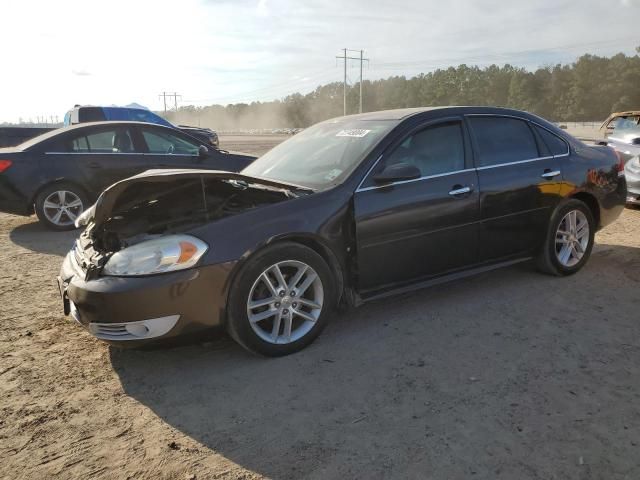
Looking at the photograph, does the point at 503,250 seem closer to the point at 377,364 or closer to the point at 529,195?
the point at 529,195

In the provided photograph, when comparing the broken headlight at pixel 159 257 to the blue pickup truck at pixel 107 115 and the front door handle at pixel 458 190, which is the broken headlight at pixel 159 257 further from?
the blue pickup truck at pixel 107 115

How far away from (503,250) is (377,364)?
1.80 metres

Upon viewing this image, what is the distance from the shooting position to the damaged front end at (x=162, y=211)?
310 centimetres

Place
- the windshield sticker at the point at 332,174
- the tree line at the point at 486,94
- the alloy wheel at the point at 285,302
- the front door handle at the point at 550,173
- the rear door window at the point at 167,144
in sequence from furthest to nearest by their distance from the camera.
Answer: the tree line at the point at 486,94 → the rear door window at the point at 167,144 → the front door handle at the point at 550,173 → the windshield sticker at the point at 332,174 → the alloy wheel at the point at 285,302

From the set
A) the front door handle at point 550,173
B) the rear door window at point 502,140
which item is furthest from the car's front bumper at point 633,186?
the rear door window at point 502,140

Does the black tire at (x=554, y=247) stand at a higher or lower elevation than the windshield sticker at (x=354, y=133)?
lower

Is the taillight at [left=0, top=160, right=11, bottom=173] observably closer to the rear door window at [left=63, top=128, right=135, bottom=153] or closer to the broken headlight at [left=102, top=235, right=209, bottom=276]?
the rear door window at [left=63, top=128, right=135, bottom=153]

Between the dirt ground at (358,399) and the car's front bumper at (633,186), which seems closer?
the dirt ground at (358,399)

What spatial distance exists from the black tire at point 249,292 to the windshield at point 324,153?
615 millimetres

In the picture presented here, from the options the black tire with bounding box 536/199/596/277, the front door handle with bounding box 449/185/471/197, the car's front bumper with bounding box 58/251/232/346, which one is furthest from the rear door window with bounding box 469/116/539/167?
the car's front bumper with bounding box 58/251/232/346

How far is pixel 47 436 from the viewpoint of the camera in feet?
8.45

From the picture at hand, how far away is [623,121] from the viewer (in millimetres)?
11672

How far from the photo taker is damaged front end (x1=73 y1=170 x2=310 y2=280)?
10.2ft

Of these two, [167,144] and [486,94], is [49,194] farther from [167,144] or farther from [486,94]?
[486,94]
